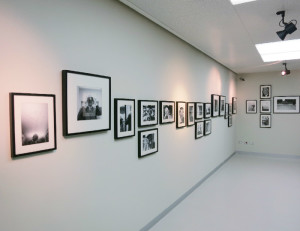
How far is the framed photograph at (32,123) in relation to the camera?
1562 millimetres

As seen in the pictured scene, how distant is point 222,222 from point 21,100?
313cm

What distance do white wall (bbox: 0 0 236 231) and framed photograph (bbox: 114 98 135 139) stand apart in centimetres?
9

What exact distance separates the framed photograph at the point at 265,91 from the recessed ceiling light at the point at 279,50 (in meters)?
2.04

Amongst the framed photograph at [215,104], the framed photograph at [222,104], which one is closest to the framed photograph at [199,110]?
the framed photograph at [215,104]

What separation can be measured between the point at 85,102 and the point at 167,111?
1.69 m

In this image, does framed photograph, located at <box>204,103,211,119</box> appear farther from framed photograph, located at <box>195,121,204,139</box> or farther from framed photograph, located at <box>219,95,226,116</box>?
framed photograph, located at <box>219,95,226,116</box>

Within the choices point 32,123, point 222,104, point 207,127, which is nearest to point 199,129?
point 207,127

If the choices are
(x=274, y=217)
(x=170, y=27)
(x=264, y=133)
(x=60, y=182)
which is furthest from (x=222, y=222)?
(x=264, y=133)

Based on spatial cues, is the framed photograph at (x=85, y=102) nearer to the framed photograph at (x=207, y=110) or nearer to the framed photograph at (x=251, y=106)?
the framed photograph at (x=207, y=110)

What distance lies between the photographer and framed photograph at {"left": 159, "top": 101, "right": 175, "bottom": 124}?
3412mm

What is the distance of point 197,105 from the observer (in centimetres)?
470

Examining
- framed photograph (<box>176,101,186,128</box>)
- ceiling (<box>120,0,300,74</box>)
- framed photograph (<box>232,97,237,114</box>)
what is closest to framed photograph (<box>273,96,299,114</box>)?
framed photograph (<box>232,97,237,114</box>)

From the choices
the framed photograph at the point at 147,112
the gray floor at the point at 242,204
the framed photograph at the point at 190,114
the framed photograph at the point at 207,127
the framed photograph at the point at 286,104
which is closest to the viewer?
the framed photograph at the point at 147,112

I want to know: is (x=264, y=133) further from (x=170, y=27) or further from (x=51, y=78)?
(x=51, y=78)
